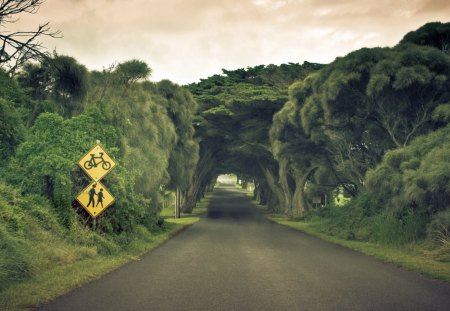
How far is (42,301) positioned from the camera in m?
8.00

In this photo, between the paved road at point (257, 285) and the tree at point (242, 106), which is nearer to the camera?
the paved road at point (257, 285)

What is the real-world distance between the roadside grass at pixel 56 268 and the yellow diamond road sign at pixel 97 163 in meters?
2.09

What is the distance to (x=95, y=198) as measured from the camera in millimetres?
14086

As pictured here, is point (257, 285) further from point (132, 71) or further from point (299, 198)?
point (299, 198)

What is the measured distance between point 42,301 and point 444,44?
71.4 feet

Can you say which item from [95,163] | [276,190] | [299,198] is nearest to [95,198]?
[95,163]

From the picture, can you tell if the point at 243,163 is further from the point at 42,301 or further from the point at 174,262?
the point at 42,301

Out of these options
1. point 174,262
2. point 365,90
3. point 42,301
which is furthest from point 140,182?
point 42,301

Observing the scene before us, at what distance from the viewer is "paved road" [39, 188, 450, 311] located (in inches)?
315

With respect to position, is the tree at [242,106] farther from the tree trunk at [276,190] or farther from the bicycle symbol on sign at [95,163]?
the bicycle symbol on sign at [95,163]

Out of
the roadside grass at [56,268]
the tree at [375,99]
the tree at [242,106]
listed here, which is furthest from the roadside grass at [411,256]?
the tree at [242,106]

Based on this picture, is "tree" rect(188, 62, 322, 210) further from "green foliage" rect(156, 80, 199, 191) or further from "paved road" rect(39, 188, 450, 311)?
"paved road" rect(39, 188, 450, 311)

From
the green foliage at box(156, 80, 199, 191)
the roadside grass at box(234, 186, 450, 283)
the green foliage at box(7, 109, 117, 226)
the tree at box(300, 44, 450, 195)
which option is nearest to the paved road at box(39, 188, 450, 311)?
the roadside grass at box(234, 186, 450, 283)

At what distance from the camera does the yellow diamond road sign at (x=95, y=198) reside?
1396 centimetres
